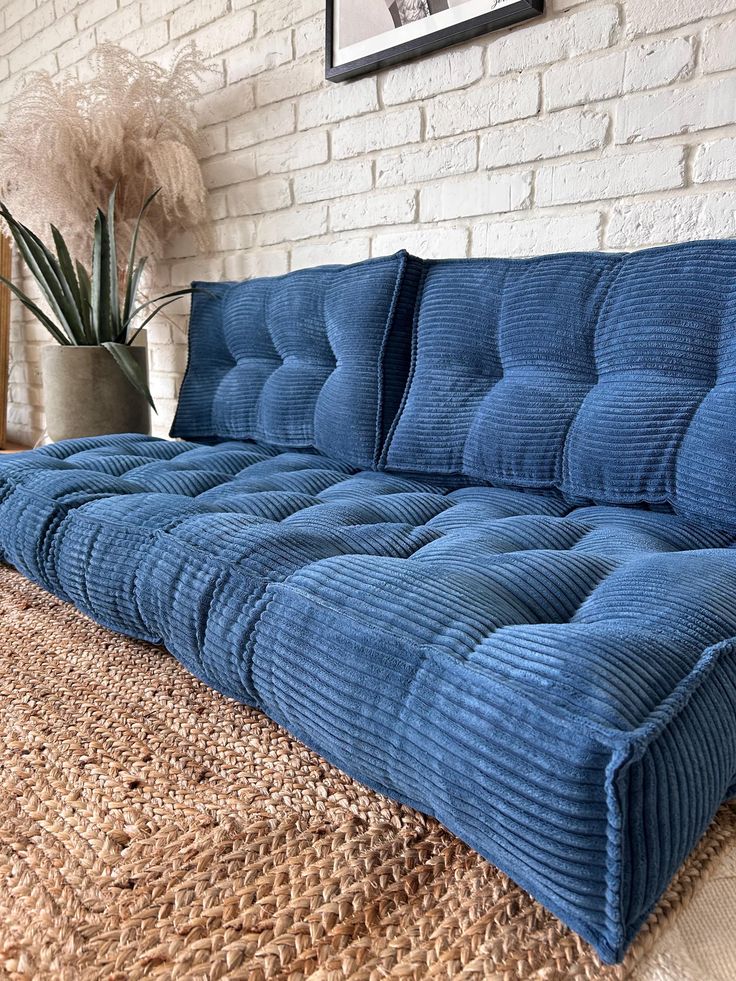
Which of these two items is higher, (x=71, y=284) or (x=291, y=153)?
(x=291, y=153)

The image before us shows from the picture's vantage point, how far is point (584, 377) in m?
1.26

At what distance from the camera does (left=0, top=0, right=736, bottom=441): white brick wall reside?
57.4 inches

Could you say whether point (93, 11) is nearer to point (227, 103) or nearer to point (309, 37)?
point (227, 103)

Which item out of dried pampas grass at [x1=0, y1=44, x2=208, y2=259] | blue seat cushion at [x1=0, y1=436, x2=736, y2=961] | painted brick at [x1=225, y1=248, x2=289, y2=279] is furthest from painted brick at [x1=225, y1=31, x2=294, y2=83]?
blue seat cushion at [x1=0, y1=436, x2=736, y2=961]

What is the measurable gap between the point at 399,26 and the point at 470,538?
1519 mm

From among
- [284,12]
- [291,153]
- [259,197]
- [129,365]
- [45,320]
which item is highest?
[284,12]

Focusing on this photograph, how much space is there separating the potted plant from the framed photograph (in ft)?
2.45

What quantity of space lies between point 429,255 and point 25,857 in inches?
62.9

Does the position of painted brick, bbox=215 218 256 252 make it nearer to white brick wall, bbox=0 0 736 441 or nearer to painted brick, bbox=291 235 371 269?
white brick wall, bbox=0 0 736 441

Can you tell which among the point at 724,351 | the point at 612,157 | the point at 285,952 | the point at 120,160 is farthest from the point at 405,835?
the point at 120,160

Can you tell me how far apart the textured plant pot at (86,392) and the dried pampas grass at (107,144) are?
494 millimetres

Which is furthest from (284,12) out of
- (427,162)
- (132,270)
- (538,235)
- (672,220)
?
(672,220)

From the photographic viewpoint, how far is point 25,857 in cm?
76

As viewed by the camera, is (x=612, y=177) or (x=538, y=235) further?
(x=538, y=235)
